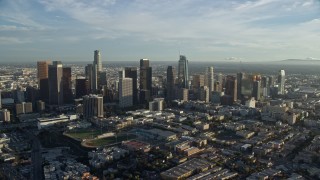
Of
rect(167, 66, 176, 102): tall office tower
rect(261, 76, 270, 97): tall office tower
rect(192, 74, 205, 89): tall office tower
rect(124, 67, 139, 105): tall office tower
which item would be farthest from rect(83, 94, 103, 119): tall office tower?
rect(261, 76, 270, 97): tall office tower

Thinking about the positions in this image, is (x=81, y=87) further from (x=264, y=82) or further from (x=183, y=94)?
(x=264, y=82)

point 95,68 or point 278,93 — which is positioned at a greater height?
point 95,68

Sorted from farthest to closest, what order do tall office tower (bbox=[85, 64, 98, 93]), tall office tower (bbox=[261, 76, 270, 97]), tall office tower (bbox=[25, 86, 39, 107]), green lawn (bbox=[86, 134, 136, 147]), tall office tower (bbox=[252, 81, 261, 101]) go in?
tall office tower (bbox=[261, 76, 270, 97])
tall office tower (bbox=[85, 64, 98, 93])
tall office tower (bbox=[252, 81, 261, 101])
tall office tower (bbox=[25, 86, 39, 107])
green lawn (bbox=[86, 134, 136, 147])

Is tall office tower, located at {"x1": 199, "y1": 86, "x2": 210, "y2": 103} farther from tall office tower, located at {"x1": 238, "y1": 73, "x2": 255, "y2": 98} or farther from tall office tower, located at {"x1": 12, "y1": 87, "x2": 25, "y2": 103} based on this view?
tall office tower, located at {"x1": 12, "y1": 87, "x2": 25, "y2": 103}

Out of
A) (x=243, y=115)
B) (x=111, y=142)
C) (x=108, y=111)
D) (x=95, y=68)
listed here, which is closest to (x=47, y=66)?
(x=95, y=68)

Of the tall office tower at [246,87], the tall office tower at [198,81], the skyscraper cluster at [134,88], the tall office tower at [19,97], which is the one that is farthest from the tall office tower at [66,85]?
the tall office tower at [246,87]

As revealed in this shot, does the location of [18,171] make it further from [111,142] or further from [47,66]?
[47,66]

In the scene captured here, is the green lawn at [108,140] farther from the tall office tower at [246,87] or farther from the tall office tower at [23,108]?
the tall office tower at [246,87]

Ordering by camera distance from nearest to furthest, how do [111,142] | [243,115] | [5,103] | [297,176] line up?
[297,176] < [111,142] < [243,115] < [5,103]
